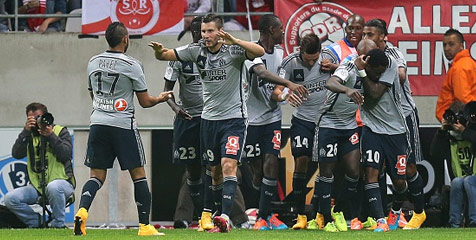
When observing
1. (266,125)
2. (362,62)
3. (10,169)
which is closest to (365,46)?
(362,62)

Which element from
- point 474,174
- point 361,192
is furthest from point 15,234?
point 474,174

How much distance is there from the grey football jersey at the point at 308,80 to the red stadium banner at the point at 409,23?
258 centimetres

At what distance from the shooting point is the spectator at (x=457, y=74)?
15336 millimetres

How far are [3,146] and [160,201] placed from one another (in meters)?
2.30

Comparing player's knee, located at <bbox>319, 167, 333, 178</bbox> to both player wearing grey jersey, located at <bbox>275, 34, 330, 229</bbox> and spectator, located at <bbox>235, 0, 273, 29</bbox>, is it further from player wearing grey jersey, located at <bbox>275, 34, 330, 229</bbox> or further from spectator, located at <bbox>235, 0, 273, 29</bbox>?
spectator, located at <bbox>235, 0, 273, 29</bbox>

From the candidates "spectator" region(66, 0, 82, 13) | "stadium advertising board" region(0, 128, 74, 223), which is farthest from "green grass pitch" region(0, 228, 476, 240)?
"spectator" region(66, 0, 82, 13)

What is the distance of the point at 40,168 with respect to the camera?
49.8 ft

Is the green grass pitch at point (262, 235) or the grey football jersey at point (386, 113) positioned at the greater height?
the grey football jersey at point (386, 113)

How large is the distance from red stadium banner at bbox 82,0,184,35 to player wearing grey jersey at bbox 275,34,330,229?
3.20 metres

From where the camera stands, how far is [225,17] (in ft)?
57.9

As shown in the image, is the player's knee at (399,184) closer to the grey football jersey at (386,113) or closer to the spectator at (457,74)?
the grey football jersey at (386,113)

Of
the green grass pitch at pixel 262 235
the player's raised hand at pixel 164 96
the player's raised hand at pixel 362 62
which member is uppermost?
the player's raised hand at pixel 362 62

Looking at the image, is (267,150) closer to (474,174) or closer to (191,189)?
(191,189)

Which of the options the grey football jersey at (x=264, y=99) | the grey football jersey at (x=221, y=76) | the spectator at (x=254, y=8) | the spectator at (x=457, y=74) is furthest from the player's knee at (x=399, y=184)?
the spectator at (x=254, y=8)
